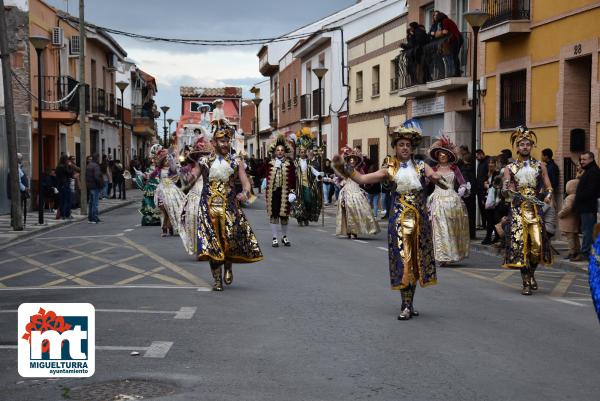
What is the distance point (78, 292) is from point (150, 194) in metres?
10.7

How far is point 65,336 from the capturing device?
606 cm

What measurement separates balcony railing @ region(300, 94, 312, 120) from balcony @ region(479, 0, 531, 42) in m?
24.1

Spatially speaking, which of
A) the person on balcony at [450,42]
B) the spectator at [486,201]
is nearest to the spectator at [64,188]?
the person on balcony at [450,42]

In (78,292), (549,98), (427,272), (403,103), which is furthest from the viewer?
(403,103)

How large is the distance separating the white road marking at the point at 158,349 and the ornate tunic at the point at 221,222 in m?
3.06

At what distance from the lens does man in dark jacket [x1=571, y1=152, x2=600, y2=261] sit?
46.5 feet

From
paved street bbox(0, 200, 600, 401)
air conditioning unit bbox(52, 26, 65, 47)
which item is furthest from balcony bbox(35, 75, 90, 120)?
paved street bbox(0, 200, 600, 401)

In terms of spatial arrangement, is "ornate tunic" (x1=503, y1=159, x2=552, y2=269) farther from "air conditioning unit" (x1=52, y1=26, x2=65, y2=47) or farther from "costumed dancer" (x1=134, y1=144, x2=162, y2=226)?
"air conditioning unit" (x1=52, y1=26, x2=65, y2=47)

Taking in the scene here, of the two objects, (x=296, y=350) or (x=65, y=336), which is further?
(x=296, y=350)

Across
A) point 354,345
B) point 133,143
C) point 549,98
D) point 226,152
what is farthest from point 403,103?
point 133,143

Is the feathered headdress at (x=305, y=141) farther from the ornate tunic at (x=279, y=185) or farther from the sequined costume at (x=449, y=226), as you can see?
the sequined costume at (x=449, y=226)

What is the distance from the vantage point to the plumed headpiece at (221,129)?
10844 millimetres

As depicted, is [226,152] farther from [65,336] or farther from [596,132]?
[596,132]

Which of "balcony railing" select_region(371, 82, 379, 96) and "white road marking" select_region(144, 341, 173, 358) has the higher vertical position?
"balcony railing" select_region(371, 82, 379, 96)
